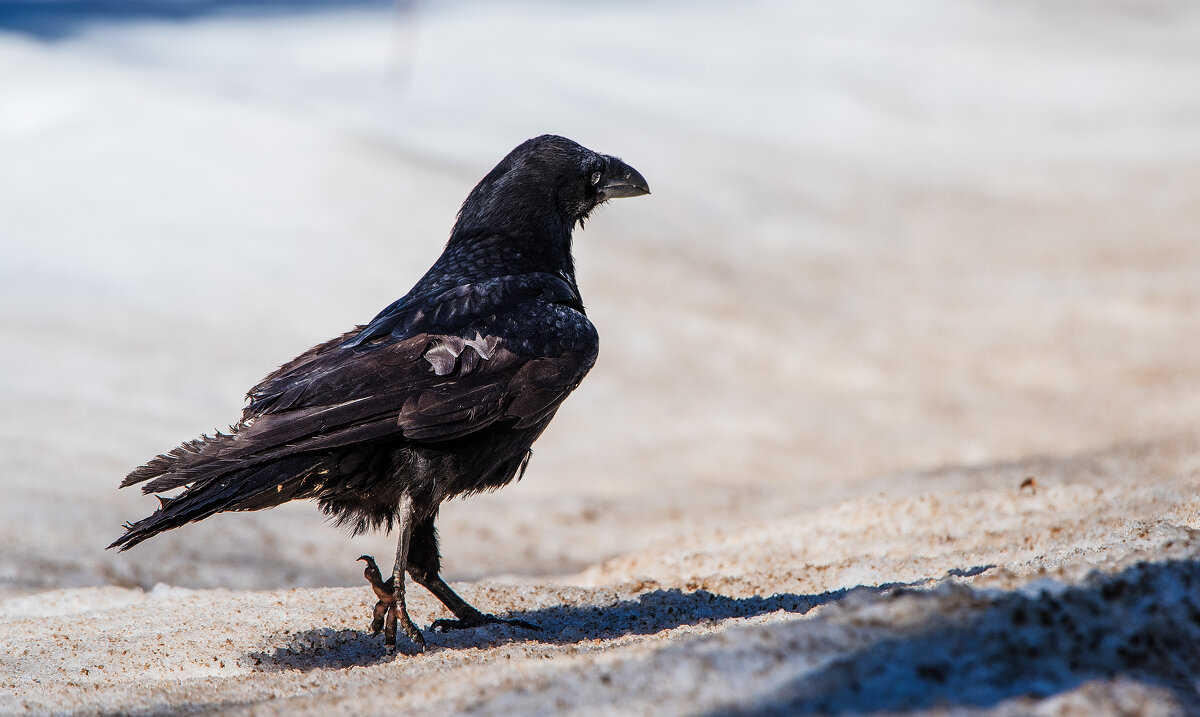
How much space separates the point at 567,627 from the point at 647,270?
10.2m

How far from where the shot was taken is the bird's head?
185 inches

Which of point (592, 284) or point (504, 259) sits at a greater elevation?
point (592, 284)

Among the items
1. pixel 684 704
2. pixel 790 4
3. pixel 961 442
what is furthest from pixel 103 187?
pixel 790 4

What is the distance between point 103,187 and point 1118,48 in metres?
20.2

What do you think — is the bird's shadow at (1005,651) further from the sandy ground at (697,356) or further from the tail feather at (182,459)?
the tail feather at (182,459)

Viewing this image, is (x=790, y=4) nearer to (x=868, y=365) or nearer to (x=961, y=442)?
(x=868, y=365)

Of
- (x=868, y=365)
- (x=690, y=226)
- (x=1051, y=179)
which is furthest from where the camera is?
(x=1051, y=179)

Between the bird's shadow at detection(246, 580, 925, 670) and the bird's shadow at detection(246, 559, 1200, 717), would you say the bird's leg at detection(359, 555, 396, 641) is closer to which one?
the bird's shadow at detection(246, 580, 925, 670)

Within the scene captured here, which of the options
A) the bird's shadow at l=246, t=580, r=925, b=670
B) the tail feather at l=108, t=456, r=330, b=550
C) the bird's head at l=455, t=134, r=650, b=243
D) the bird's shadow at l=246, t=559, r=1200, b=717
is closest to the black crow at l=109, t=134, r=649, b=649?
the tail feather at l=108, t=456, r=330, b=550

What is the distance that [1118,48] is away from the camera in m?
23.8

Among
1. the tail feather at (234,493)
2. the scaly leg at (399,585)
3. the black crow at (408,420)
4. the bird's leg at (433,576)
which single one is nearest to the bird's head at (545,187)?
the black crow at (408,420)

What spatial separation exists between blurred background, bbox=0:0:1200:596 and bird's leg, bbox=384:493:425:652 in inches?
109

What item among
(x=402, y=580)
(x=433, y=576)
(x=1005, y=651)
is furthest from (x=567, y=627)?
(x=1005, y=651)

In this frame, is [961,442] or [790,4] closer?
[961,442]
